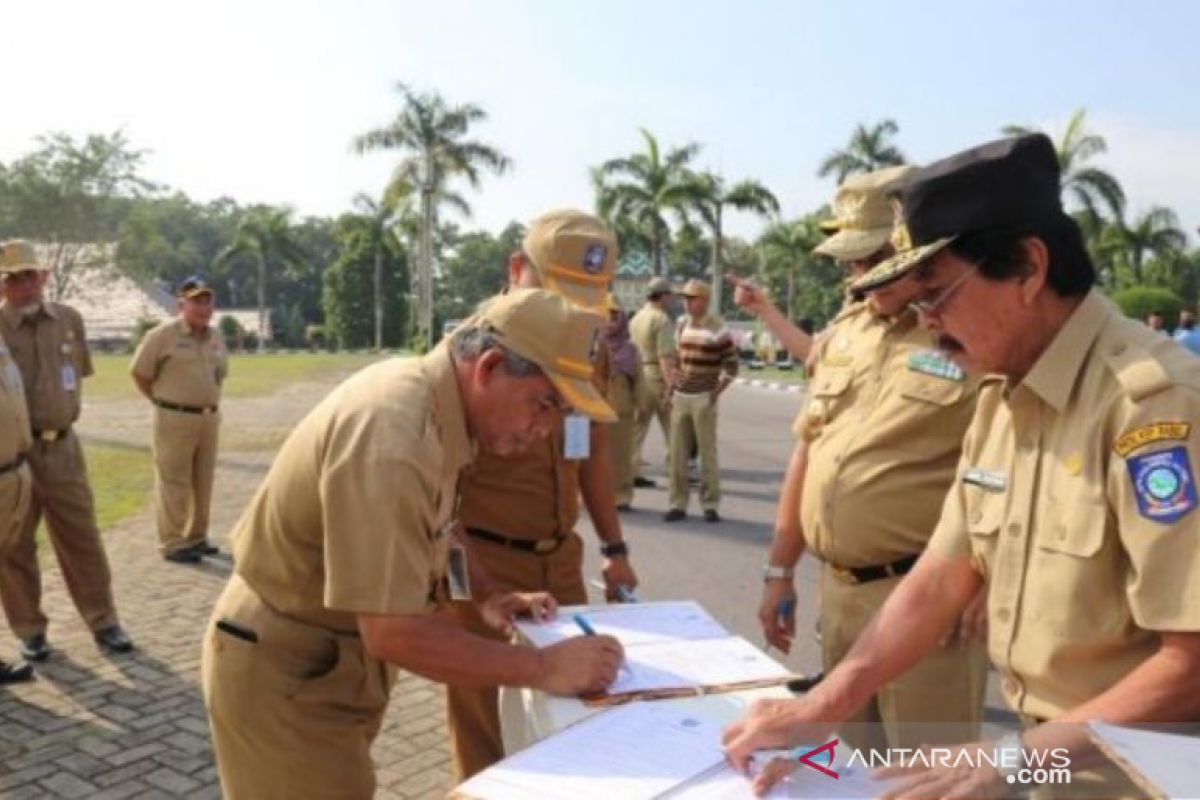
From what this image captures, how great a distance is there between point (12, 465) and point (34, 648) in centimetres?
99

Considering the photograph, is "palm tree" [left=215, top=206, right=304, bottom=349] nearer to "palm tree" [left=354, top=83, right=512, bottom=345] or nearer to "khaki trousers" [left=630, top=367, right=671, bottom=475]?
"palm tree" [left=354, top=83, right=512, bottom=345]

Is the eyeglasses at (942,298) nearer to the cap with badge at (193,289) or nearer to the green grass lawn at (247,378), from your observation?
the cap with badge at (193,289)

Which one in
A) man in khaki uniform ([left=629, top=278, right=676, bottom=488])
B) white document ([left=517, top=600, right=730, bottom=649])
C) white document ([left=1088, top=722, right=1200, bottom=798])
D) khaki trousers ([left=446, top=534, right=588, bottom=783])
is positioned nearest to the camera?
white document ([left=1088, top=722, right=1200, bottom=798])

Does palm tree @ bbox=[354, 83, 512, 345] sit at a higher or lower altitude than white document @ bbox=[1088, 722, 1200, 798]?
higher

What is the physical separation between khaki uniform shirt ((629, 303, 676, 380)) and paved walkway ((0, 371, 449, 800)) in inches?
177

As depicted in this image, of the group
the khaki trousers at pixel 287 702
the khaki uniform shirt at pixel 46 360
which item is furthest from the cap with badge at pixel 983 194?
the khaki uniform shirt at pixel 46 360

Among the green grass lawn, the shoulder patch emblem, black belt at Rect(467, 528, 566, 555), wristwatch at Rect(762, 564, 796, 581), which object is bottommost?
the green grass lawn

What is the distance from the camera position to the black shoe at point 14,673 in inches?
181

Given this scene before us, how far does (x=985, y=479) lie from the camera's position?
172 cm

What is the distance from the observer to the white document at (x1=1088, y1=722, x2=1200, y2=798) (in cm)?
94

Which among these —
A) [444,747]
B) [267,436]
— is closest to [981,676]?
[444,747]

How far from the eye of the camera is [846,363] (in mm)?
2816

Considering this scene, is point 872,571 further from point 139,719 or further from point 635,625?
point 139,719

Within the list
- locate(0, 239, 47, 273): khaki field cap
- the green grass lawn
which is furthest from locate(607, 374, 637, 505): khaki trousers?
the green grass lawn
